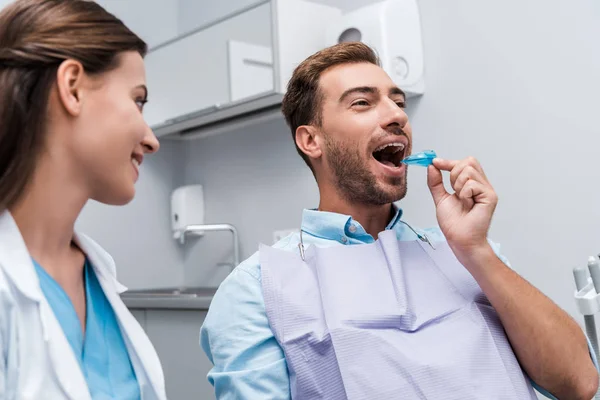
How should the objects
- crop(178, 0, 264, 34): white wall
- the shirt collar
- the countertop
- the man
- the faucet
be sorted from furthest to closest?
crop(178, 0, 264, 34): white wall, the faucet, the countertop, the shirt collar, the man

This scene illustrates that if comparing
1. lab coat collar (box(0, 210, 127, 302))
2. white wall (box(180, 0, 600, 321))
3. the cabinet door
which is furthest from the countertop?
lab coat collar (box(0, 210, 127, 302))

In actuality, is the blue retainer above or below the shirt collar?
above

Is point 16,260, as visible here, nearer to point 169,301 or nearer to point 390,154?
point 390,154

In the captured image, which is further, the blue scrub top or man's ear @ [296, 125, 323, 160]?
man's ear @ [296, 125, 323, 160]

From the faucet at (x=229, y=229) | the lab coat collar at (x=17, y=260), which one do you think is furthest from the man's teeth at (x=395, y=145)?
the faucet at (x=229, y=229)

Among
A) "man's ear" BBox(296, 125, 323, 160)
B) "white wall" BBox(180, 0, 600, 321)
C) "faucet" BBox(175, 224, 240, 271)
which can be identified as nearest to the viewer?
"man's ear" BBox(296, 125, 323, 160)

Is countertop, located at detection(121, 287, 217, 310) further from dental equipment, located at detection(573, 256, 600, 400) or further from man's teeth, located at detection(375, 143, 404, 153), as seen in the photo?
dental equipment, located at detection(573, 256, 600, 400)

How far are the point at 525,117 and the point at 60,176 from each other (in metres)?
1.60

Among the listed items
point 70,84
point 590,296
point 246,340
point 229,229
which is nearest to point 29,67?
point 70,84

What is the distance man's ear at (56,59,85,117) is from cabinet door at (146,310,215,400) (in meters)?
1.67

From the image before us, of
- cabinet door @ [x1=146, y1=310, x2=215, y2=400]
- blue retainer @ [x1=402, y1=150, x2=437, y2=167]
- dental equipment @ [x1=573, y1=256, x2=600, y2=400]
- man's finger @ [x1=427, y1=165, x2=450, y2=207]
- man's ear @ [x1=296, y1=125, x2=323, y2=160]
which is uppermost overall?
man's ear @ [x1=296, y1=125, x2=323, y2=160]

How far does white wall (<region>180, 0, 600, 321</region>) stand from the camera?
6.28 feet

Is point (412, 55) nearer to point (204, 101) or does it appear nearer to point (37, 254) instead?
point (204, 101)

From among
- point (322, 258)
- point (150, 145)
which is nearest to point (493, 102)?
point (322, 258)
